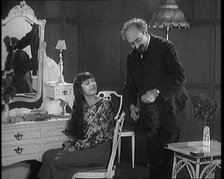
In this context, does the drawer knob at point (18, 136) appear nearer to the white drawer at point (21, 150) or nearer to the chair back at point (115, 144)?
the white drawer at point (21, 150)

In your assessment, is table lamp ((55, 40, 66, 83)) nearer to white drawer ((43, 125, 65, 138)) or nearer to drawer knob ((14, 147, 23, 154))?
white drawer ((43, 125, 65, 138))

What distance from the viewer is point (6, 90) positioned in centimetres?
264

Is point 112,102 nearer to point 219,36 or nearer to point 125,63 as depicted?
point 125,63

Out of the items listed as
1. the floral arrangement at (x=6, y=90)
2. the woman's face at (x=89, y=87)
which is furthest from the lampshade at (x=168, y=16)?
the floral arrangement at (x=6, y=90)

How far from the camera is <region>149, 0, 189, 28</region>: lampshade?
302cm

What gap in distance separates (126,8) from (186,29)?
1.53 feet

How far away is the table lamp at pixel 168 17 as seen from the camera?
3.02 metres

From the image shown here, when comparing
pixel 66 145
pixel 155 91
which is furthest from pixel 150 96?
pixel 66 145

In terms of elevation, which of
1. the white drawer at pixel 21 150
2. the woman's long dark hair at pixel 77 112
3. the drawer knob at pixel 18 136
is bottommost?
the white drawer at pixel 21 150

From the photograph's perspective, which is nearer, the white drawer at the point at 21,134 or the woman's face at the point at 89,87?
the white drawer at the point at 21,134

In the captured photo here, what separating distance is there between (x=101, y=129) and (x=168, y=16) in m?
0.92

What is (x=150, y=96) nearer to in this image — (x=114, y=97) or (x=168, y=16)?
(x=114, y=97)

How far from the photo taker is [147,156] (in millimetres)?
3051

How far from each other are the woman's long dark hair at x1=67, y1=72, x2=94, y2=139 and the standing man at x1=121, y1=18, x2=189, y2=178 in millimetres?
308
